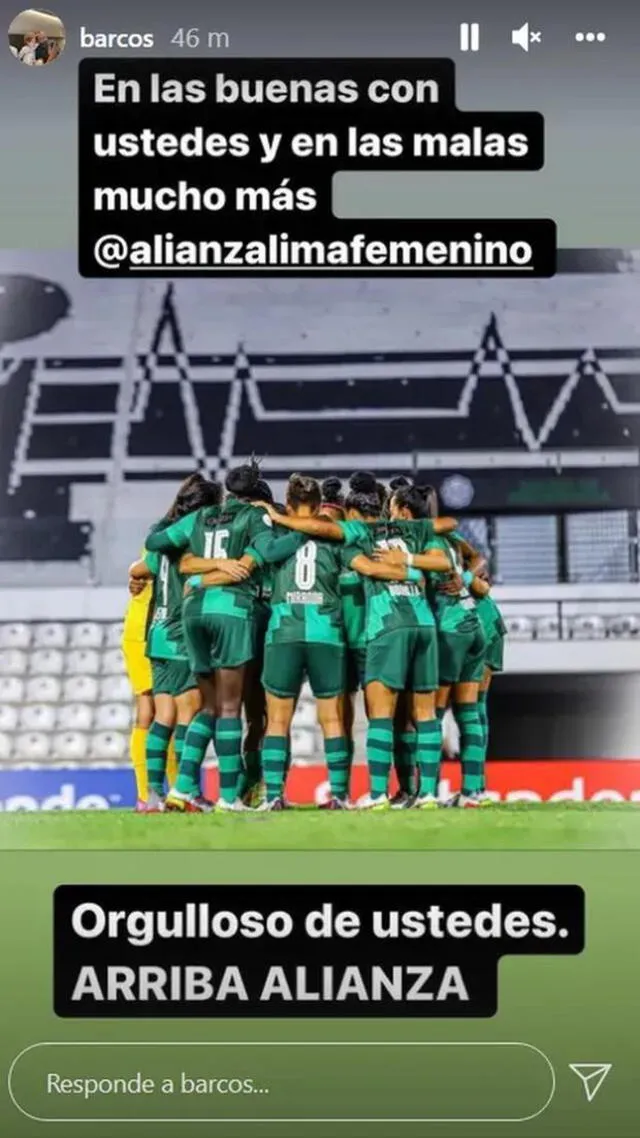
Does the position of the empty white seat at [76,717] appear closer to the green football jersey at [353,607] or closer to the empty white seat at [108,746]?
the empty white seat at [108,746]

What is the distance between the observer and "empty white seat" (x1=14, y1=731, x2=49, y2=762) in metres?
7.02

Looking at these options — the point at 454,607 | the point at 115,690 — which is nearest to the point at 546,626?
the point at 115,690

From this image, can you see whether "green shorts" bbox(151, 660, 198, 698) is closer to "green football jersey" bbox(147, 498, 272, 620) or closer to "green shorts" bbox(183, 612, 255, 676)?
"green shorts" bbox(183, 612, 255, 676)

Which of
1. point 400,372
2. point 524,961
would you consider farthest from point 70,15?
point 400,372

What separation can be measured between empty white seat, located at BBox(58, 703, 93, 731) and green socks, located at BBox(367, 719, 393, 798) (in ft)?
9.74

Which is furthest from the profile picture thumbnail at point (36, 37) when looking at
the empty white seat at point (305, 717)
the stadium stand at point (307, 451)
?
the empty white seat at point (305, 717)

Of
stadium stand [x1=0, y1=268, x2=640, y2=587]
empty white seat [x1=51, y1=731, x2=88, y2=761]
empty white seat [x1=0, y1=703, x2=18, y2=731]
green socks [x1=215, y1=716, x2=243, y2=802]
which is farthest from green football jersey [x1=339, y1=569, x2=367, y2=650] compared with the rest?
empty white seat [x1=0, y1=703, x2=18, y2=731]

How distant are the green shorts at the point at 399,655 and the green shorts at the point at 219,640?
371 mm

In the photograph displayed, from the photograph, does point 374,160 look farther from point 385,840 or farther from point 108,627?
point 108,627

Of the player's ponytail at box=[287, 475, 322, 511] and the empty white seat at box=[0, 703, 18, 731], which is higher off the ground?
the player's ponytail at box=[287, 475, 322, 511]

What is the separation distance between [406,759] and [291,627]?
82 centimetres

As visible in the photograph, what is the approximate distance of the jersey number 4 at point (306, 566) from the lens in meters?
5.11
